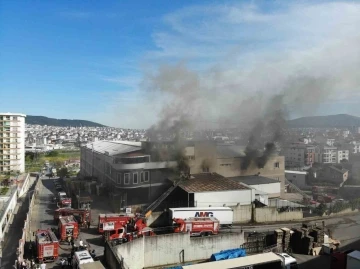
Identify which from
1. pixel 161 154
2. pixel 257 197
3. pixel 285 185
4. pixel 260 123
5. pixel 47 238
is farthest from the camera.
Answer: pixel 260 123

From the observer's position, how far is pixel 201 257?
12406mm

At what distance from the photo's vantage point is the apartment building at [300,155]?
50281 mm

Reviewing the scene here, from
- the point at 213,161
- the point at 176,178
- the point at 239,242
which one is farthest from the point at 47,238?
the point at 213,161

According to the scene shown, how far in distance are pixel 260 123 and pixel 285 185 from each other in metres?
5.90

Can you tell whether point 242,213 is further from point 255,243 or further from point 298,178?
point 298,178

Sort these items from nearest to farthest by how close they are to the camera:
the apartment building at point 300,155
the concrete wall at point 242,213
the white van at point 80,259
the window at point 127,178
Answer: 1. the white van at point 80,259
2. the concrete wall at point 242,213
3. the window at point 127,178
4. the apartment building at point 300,155

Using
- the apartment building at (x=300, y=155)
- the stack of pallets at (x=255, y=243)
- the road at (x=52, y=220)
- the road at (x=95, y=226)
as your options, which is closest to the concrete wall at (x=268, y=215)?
the road at (x=95, y=226)

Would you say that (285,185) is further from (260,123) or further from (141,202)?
(141,202)

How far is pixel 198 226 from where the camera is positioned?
13633 millimetres

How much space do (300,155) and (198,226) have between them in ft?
135

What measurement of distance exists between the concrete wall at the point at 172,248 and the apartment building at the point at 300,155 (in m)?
40.0

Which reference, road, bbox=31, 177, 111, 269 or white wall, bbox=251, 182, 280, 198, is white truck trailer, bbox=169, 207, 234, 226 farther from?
white wall, bbox=251, 182, 280, 198

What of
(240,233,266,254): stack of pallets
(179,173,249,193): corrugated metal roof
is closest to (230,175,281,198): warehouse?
(179,173,249,193): corrugated metal roof

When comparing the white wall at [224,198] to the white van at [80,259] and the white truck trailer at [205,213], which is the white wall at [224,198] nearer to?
the white truck trailer at [205,213]
